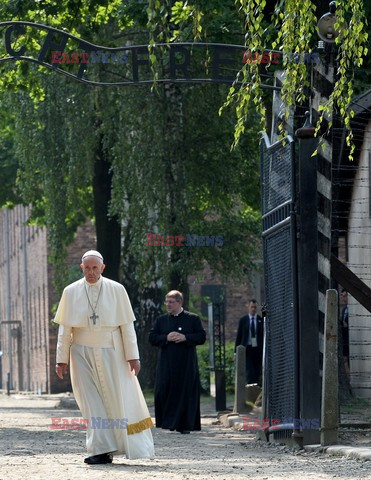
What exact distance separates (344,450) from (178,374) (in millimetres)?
6989

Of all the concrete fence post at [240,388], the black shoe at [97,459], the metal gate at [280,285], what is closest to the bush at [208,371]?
the concrete fence post at [240,388]

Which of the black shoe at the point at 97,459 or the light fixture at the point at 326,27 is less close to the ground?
the light fixture at the point at 326,27

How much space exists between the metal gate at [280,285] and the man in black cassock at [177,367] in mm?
3492

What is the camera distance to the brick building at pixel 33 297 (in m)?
50.4

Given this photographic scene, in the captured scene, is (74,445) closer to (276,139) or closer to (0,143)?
(276,139)

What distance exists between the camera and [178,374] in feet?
65.7

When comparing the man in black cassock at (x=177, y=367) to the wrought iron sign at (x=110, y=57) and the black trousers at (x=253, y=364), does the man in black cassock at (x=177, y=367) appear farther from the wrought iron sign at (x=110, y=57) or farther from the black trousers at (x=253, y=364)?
the black trousers at (x=253, y=364)

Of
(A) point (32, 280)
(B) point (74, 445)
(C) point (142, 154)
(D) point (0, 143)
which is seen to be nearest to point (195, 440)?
(B) point (74, 445)

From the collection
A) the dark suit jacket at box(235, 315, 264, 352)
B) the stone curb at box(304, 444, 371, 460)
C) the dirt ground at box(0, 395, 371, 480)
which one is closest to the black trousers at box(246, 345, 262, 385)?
the dark suit jacket at box(235, 315, 264, 352)

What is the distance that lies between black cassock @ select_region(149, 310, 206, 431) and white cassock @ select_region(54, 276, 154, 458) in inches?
247

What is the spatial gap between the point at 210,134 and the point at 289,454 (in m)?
12.3

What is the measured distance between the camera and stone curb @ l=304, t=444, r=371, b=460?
12.6m

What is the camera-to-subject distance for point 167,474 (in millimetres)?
11805
